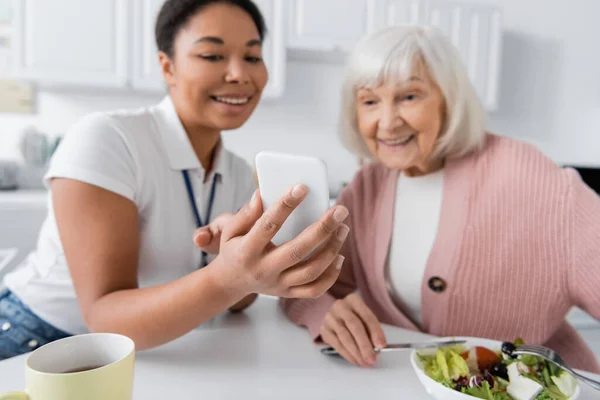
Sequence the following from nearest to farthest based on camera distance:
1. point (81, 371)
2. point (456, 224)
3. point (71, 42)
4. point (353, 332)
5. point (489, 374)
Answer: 1. point (81, 371)
2. point (489, 374)
3. point (353, 332)
4. point (456, 224)
5. point (71, 42)

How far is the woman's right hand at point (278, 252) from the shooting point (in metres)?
0.51

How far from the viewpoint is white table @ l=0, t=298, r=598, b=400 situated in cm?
61

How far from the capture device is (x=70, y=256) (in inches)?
29.7

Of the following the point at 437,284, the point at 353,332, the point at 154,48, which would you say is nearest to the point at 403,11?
the point at 154,48

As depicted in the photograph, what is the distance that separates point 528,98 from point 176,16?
3.01 metres

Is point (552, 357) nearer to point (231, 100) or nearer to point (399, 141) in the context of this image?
point (399, 141)

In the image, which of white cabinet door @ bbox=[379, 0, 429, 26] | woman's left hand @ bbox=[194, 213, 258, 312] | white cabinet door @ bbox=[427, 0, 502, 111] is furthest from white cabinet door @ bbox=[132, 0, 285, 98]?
woman's left hand @ bbox=[194, 213, 258, 312]

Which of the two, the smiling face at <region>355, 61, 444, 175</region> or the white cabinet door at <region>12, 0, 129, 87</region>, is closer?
the smiling face at <region>355, 61, 444, 175</region>

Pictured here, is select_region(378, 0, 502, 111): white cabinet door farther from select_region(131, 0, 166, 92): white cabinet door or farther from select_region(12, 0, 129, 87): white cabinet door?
select_region(12, 0, 129, 87): white cabinet door

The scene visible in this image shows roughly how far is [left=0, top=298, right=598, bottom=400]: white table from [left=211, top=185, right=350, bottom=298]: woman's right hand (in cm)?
13

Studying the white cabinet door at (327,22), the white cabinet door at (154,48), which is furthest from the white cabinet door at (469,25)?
the white cabinet door at (154,48)

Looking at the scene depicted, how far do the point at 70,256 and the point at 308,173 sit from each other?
0.47 metres

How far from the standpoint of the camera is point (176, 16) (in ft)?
3.06

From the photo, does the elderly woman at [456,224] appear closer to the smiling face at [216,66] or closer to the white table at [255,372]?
the white table at [255,372]
